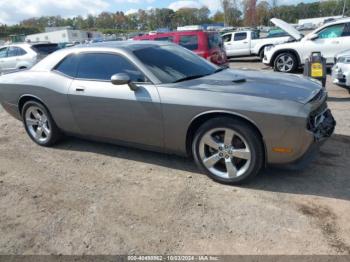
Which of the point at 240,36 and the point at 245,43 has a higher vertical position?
the point at 240,36

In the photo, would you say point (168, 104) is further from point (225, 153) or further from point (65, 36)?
point (65, 36)

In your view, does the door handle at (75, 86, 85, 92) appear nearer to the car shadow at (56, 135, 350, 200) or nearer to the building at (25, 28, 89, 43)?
the car shadow at (56, 135, 350, 200)

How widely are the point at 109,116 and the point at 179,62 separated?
1.13 meters

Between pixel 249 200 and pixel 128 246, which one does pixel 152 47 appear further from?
pixel 128 246

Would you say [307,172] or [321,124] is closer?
[321,124]

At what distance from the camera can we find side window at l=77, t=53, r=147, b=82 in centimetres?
414

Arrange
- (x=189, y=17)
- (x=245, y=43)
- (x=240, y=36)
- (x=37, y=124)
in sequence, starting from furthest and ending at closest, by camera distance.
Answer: (x=189, y=17) → (x=240, y=36) → (x=245, y=43) → (x=37, y=124)

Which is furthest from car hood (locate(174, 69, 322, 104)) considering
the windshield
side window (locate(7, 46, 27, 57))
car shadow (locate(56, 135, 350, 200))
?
side window (locate(7, 46, 27, 57))

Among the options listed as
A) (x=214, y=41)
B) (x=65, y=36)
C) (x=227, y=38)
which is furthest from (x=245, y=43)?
(x=65, y=36)

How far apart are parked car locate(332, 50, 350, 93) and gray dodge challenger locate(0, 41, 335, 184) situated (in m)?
3.57

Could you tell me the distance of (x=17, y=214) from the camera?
11.5 feet

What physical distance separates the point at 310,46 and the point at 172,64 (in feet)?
26.8

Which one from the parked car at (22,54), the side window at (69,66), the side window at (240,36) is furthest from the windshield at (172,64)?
the side window at (240,36)

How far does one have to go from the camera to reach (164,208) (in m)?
3.40
